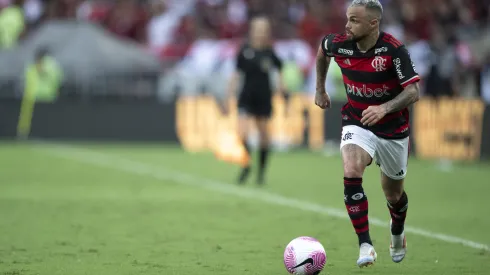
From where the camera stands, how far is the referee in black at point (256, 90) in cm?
1548

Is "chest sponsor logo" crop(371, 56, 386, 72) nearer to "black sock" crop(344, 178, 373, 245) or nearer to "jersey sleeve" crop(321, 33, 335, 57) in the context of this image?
"jersey sleeve" crop(321, 33, 335, 57)

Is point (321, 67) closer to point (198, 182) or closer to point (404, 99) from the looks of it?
point (404, 99)

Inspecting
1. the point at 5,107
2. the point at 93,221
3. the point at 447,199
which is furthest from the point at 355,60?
the point at 5,107

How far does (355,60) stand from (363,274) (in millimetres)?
1618

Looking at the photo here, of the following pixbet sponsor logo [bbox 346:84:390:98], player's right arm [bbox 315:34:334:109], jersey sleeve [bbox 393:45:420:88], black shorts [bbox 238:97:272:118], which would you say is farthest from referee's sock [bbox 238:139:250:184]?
jersey sleeve [bbox 393:45:420:88]

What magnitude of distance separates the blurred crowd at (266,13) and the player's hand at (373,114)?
56.8 feet

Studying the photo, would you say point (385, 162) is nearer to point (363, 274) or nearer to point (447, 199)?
point (363, 274)

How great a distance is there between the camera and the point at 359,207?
25.5 ft

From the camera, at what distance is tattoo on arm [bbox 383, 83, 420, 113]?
7.75 m

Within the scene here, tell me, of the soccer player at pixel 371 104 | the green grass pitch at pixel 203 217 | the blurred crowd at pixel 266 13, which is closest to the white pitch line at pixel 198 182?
the green grass pitch at pixel 203 217

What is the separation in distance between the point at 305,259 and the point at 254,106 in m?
8.28

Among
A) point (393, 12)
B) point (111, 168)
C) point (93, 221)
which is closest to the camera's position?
point (93, 221)

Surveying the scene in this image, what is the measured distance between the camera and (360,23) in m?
7.82

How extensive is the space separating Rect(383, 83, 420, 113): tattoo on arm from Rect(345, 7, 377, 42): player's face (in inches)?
20.6
